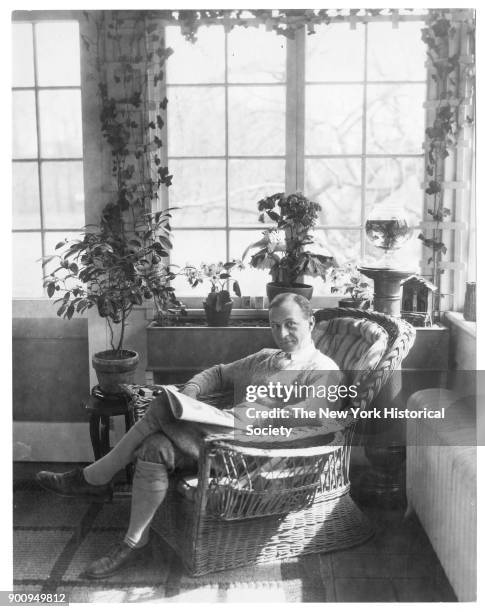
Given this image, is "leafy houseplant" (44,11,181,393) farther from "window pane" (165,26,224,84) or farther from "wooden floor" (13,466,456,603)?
"wooden floor" (13,466,456,603)

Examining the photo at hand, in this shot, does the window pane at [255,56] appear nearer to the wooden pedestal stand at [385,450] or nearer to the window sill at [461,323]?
the wooden pedestal stand at [385,450]

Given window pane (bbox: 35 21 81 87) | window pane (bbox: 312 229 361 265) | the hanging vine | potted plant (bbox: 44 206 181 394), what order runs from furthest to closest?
1. window pane (bbox: 312 229 361 265)
2. window pane (bbox: 35 21 81 87)
3. the hanging vine
4. potted plant (bbox: 44 206 181 394)

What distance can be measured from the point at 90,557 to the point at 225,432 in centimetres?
77

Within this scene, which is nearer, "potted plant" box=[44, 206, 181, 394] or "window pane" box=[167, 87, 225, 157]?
"potted plant" box=[44, 206, 181, 394]

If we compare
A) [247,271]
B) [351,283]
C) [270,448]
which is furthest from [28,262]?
[270,448]

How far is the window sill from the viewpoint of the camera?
115 inches

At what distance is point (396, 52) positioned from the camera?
10.8ft

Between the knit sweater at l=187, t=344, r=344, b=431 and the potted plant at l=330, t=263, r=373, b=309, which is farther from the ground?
the potted plant at l=330, t=263, r=373, b=309

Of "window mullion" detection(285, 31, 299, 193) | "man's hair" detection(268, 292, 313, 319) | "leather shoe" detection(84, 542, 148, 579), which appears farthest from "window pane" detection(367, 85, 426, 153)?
"leather shoe" detection(84, 542, 148, 579)

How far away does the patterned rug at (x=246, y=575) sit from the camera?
2.34 meters

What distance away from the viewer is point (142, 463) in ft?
7.91

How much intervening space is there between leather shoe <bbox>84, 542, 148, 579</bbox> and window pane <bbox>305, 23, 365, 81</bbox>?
232 cm

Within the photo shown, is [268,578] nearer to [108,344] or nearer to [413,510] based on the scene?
[413,510]
